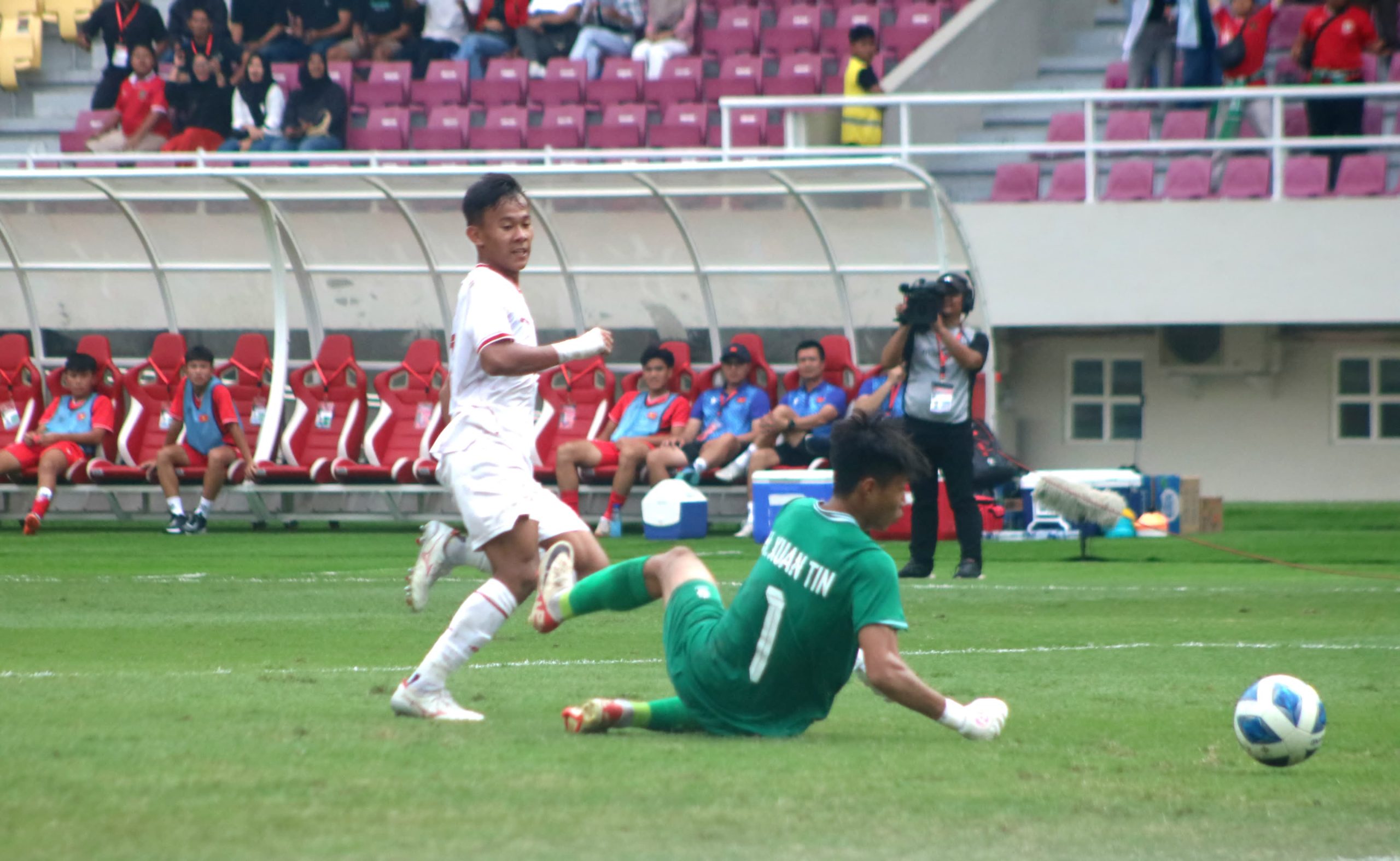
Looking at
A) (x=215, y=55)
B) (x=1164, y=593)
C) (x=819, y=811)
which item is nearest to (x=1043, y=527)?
(x=1164, y=593)

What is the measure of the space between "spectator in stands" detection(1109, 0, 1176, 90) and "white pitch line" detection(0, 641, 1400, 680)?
12.4m

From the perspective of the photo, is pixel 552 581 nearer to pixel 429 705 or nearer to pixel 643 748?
pixel 429 705

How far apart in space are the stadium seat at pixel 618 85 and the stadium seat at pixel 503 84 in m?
1.00

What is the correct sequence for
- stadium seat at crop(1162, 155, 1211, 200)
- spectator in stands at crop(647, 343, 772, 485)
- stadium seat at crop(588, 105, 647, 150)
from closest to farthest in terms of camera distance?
spectator in stands at crop(647, 343, 772, 485)
stadium seat at crop(1162, 155, 1211, 200)
stadium seat at crop(588, 105, 647, 150)

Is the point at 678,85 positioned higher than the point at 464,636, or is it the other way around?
the point at 678,85

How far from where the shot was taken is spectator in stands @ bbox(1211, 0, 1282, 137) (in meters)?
18.8

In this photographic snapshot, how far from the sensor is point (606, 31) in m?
23.4

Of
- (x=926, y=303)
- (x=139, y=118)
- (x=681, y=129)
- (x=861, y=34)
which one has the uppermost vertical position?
(x=861, y=34)

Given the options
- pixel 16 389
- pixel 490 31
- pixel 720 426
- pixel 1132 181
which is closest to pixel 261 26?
pixel 490 31

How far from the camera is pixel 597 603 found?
5656 mm

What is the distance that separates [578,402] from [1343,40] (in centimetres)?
906

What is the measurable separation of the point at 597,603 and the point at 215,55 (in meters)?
19.8

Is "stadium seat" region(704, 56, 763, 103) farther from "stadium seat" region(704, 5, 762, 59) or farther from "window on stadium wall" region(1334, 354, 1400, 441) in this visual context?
"window on stadium wall" region(1334, 354, 1400, 441)

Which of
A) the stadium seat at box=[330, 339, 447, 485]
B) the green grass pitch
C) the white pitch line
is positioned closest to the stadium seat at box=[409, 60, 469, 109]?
the stadium seat at box=[330, 339, 447, 485]
